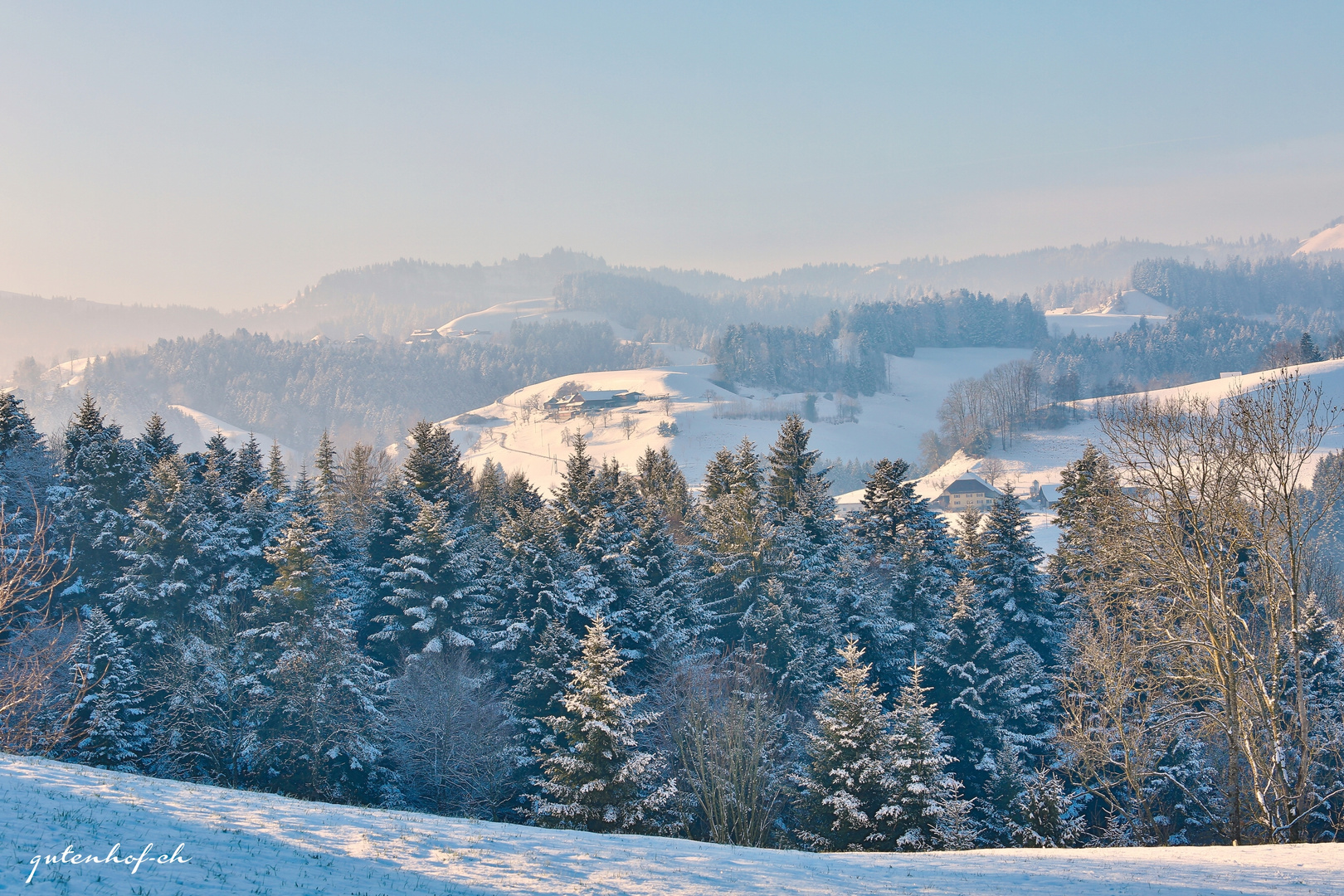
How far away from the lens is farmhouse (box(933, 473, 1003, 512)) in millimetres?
98938

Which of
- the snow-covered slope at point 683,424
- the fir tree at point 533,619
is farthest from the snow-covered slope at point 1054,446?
the fir tree at point 533,619

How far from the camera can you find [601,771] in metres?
21.2

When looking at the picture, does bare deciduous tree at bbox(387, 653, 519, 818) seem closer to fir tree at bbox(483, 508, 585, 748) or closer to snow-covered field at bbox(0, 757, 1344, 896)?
fir tree at bbox(483, 508, 585, 748)

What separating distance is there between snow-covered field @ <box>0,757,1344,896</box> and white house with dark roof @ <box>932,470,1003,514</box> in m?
88.8

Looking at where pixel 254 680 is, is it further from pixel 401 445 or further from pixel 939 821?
pixel 401 445

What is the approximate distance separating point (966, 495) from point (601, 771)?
87.4m

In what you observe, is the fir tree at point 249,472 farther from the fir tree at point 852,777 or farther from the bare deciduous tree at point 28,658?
the fir tree at point 852,777

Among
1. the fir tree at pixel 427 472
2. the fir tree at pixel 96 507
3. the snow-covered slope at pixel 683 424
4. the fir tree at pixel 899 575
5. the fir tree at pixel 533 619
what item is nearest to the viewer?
the fir tree at pixel 533 619

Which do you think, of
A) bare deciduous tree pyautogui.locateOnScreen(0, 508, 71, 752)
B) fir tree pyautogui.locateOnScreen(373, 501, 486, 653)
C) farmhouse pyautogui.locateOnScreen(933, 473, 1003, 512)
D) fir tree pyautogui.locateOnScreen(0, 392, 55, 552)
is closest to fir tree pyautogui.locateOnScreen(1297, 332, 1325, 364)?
farmhouse pyautogui.locateOnScreen(933, 473, 1003, 512)

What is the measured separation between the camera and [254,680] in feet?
81.9

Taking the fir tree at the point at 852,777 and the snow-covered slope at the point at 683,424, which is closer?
the fir tree at the point at 852,777

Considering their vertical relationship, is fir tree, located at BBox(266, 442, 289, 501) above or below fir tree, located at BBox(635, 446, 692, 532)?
above

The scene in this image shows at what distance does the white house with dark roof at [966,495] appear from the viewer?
98.9 metres

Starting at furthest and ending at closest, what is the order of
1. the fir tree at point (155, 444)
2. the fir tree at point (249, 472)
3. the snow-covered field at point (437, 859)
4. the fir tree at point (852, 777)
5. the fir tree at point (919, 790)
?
the fir tree at point (155, 444), the fir tree at point (249, 472), the fir tree at point (852, 777), the fir tree at point (919, 790), the snow-covered field at point (437, 859)
